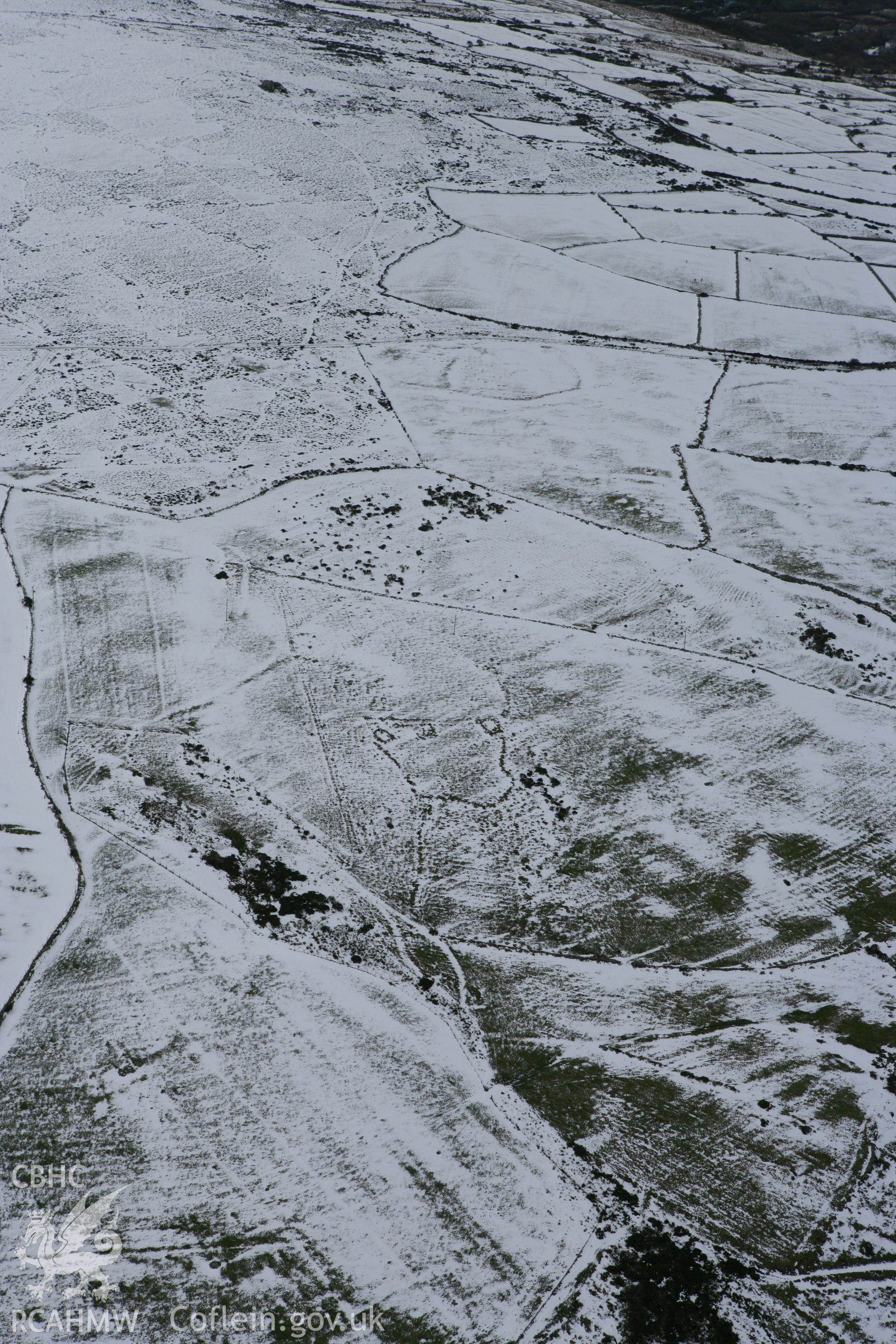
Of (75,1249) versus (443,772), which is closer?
(75,1249)

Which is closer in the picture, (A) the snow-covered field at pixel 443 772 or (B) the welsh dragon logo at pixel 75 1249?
(B) the welsh dragon logo at pixel 75 1249

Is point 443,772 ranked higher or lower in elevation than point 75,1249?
higher

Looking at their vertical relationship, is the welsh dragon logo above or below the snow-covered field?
below

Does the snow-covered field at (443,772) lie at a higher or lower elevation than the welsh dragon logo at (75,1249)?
higher

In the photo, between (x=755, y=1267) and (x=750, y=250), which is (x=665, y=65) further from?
(x=755, y=1267)

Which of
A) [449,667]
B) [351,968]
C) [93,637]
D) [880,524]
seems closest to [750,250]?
[880,524]
